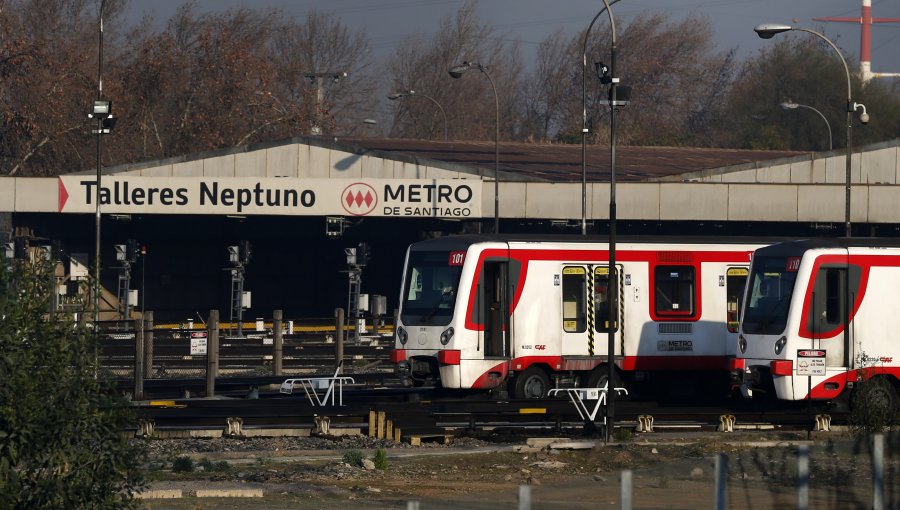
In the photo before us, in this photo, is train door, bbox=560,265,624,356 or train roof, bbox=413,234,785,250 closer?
train roof, bbox=413,234,785,250

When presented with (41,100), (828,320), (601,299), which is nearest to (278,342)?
(601,299)

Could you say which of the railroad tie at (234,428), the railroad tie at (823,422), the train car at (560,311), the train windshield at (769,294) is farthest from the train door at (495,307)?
the railroad tie at (823,422)

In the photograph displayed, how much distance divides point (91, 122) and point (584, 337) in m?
55.2

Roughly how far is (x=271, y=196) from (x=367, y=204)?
3.54 meters

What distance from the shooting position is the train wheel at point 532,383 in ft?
85.5

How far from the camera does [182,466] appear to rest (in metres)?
18.6

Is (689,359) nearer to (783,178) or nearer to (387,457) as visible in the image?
(387,457)

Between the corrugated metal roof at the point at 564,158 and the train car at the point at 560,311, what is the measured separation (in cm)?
2266

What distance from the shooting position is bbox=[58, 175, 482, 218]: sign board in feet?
163

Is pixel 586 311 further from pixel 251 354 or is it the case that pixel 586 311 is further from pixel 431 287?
pixel 251 354


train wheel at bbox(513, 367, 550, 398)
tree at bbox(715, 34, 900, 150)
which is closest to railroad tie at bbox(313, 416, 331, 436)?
train wheel at bbox(513, 367, 550, 398)

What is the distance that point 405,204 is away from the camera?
4969 cm

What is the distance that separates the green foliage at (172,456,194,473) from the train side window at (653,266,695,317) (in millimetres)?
11213

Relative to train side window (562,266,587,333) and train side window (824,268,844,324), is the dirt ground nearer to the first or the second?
train side window (824,268,844,324)
